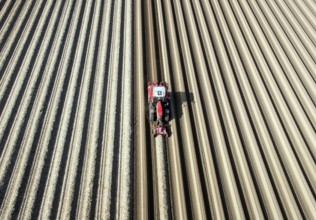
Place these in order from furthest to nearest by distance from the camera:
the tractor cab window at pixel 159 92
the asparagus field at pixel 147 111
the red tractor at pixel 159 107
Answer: the tractor cab window at pixel 159 92 < the red tractor at pixel 159 107 < the asparagus field at pixel 147 111

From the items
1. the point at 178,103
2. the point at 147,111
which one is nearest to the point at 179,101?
the point at 178,103

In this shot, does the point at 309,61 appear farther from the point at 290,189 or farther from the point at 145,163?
the point at 145,163

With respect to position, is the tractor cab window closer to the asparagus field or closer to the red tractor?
the red tractor

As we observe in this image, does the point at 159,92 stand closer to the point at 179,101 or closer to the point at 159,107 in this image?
the point at 159,107

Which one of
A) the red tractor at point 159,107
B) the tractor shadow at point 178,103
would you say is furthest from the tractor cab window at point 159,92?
the tractor shadow at point 178,103

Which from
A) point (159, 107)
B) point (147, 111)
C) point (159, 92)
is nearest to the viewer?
point (159, 107)

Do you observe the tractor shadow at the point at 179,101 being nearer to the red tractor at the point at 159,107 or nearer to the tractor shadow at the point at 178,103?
the tractor shadow at the point at 178,103

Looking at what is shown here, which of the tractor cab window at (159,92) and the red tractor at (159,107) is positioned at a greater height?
the tractor cab window at (159,92)

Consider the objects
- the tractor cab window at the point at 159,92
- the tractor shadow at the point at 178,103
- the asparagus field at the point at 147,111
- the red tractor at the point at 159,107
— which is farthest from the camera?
the tractor shadow at the point at 178,103

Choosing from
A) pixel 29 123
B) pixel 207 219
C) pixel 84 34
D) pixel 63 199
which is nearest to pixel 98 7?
pixel 84 34

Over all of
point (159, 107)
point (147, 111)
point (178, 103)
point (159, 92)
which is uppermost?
point (178, 103)
